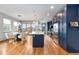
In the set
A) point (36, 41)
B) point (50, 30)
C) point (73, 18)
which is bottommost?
point (36, 41)

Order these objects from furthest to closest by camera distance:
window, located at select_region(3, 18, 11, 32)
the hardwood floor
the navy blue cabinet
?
window, located at select_region(3, 18, 11, 32)
the navy blue cabinet
the hardwood floor

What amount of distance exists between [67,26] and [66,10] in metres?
0.69

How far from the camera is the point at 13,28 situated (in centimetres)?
892

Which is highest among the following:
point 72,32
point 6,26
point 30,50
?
point 6,26

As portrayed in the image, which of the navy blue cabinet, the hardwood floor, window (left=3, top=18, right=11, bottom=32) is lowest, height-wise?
the hardwood floor

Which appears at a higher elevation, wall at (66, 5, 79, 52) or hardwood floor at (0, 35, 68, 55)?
wall at (66, 5, 79, 52)

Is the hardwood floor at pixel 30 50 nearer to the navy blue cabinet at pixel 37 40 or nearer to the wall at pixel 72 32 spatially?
the navy blue cabinet at pixel 37 40

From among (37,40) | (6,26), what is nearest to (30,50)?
(37,40)

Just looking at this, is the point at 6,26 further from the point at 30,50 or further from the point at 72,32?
the point at 72,32

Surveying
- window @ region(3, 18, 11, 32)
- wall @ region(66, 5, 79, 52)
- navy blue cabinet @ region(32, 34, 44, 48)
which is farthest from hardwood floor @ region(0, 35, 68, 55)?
window @ region(3, 18, 11, 32)

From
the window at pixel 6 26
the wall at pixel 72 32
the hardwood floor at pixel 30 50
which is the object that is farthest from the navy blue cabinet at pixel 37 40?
the window at pixel 6 26

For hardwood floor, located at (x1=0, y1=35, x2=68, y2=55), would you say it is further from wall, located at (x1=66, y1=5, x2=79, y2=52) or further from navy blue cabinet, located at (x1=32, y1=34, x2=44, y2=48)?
wall, located at (x1=66, y1=5, x2=79, y2=52)
